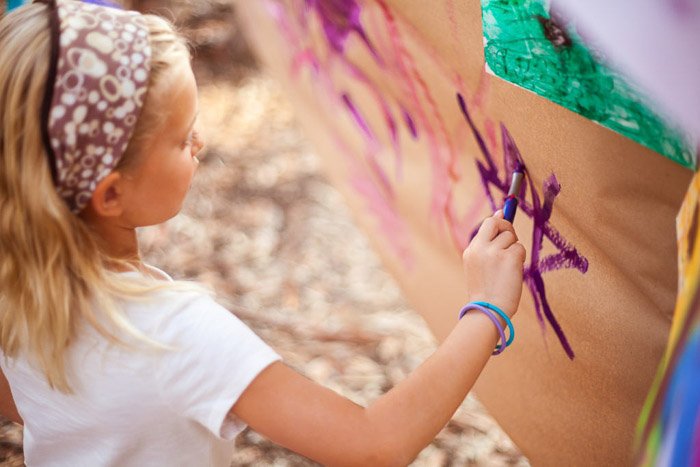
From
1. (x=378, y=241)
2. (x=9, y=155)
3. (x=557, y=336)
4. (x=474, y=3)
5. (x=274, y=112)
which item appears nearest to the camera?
(x=9, y=155)

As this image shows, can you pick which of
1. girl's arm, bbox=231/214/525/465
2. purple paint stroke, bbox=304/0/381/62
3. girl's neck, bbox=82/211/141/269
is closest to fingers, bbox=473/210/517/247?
girl's arm, bbox=231/214/525/465

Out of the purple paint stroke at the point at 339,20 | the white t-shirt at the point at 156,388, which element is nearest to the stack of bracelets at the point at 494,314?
the white t-shirt at the point at 156,388

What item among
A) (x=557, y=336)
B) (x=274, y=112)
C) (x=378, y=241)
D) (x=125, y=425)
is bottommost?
(x=274, y=112)

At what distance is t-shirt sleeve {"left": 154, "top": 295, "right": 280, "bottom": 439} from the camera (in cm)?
105

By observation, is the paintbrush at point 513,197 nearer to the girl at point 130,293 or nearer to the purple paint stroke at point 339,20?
the girl at point 130,293

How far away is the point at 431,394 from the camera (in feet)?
3.56

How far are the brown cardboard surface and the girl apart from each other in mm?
171

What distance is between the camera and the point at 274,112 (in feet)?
12.4

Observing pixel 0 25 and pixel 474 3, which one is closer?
pixel 0 25

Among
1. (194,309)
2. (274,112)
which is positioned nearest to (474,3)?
(194,309)

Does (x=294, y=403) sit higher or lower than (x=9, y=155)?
lower

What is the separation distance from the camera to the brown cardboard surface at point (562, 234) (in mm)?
1181

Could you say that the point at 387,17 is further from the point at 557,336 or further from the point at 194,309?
the point at 194,309

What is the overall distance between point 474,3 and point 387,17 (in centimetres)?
44
